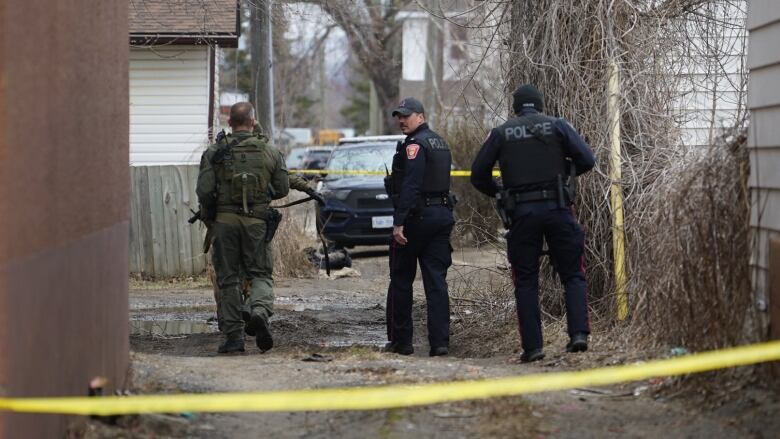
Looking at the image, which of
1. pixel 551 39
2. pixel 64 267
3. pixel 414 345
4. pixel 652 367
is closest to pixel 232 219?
pixel 414 345

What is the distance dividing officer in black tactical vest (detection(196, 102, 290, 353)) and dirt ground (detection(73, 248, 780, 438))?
34cm

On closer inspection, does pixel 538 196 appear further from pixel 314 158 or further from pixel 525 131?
pixel 314 158

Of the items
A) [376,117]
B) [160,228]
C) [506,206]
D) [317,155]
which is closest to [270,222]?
[506,206]

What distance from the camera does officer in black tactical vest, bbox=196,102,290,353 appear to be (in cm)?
876

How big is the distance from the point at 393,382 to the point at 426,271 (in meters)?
2.22

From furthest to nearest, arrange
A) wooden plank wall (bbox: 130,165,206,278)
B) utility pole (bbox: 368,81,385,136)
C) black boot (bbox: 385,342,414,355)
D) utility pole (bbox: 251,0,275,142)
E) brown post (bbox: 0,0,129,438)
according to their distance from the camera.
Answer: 1. utility pole (bbox: 368,81,385,136)
2. utility pole (bbox: 251,0,275,142)
3. wooden plank wall (bbox: 130,165,206,278)
4. black boot (bbox: 385,342,414,355)
5. brown post (bbox: 0,0,129,438)

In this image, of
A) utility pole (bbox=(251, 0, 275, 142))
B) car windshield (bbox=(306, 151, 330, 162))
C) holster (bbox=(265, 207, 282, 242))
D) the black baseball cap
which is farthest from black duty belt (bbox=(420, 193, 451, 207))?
car windshield (bbox=(306, 151, 330, 162))

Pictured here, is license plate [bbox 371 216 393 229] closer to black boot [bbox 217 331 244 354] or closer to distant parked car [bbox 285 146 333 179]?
black boot [bbox 217 331 244 354]

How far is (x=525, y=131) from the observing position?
754 cm

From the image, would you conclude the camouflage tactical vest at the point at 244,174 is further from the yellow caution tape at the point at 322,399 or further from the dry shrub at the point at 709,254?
the yellow caution tape at the point at 322,399

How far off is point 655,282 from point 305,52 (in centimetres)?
3492

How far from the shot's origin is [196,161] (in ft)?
58.5

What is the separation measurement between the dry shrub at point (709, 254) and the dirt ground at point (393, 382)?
388 mm

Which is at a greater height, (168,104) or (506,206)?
(168,104)
